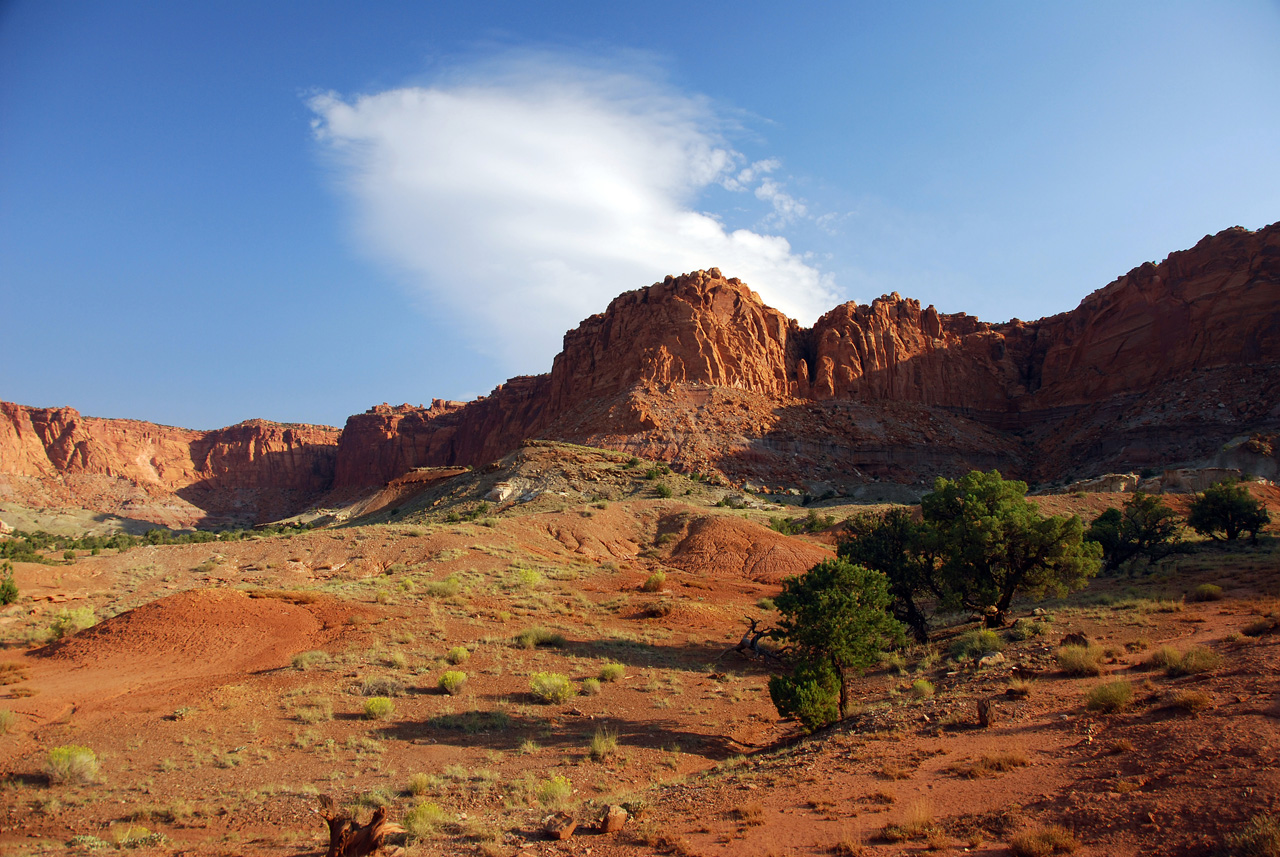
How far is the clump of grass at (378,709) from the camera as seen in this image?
531 inches

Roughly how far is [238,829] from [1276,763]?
479 inches

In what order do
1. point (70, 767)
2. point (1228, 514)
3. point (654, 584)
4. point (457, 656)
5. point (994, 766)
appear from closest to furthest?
point (994, 766) → point (70, 767) → point (457, 656) → point (654, 584) → point (1228, 514)

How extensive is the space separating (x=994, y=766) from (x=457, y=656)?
12.6 m

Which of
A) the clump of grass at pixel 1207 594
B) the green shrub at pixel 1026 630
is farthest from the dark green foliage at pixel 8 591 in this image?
the clump of grass at pixel 1207 594

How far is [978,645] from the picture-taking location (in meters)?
15.9

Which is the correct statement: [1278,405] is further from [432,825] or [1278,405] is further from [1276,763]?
[432,825]

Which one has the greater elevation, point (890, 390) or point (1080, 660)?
point (890, 390)

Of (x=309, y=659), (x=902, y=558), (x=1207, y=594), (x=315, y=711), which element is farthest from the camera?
(x=902, y=558)

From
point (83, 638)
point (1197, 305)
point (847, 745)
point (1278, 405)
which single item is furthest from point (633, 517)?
point (1197, 305)

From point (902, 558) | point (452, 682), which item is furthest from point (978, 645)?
point (452, 682)

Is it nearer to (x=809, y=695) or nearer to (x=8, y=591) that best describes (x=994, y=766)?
(x=809, y=695)

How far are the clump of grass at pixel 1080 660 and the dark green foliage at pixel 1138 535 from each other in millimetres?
18034

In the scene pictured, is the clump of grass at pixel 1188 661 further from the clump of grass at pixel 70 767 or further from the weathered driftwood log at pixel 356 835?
the clump of grass at pixel 70 767

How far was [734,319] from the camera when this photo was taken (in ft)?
266
